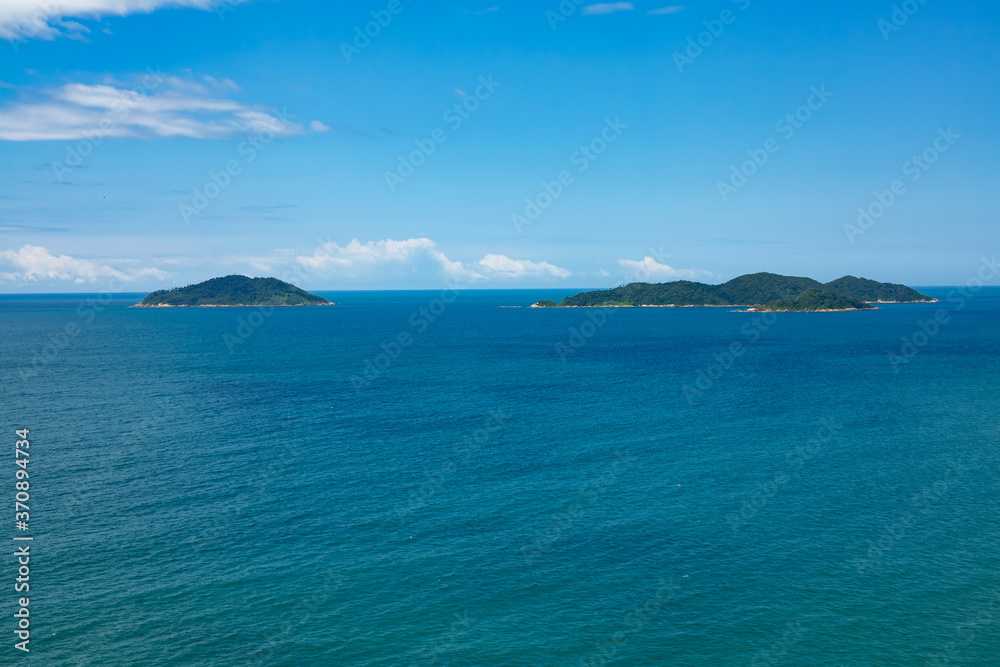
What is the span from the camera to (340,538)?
55281 mm

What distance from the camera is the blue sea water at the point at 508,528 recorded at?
1640 inches

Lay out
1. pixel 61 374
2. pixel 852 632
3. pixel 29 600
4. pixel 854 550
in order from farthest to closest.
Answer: pixel 61 374, pixel 854 550, pixel 29 600, pixel 852 632

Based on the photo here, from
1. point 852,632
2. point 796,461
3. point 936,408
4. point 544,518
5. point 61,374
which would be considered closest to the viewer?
point 852,632

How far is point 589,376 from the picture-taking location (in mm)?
138750

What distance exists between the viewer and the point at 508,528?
5716cm

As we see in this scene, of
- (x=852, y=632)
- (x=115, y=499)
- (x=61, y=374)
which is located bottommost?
(x=852, y=632)

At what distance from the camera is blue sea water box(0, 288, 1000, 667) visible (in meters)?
41.7

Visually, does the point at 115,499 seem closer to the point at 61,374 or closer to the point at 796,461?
the point at 796,461

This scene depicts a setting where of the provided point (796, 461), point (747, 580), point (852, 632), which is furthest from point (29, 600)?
Result: point (796, 461)

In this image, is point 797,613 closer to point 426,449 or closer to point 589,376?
point 426,449

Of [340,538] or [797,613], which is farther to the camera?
[340,538]

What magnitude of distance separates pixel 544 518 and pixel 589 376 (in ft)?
267

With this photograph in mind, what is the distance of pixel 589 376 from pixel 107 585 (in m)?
105

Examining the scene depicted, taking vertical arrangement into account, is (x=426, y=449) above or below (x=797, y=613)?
above
